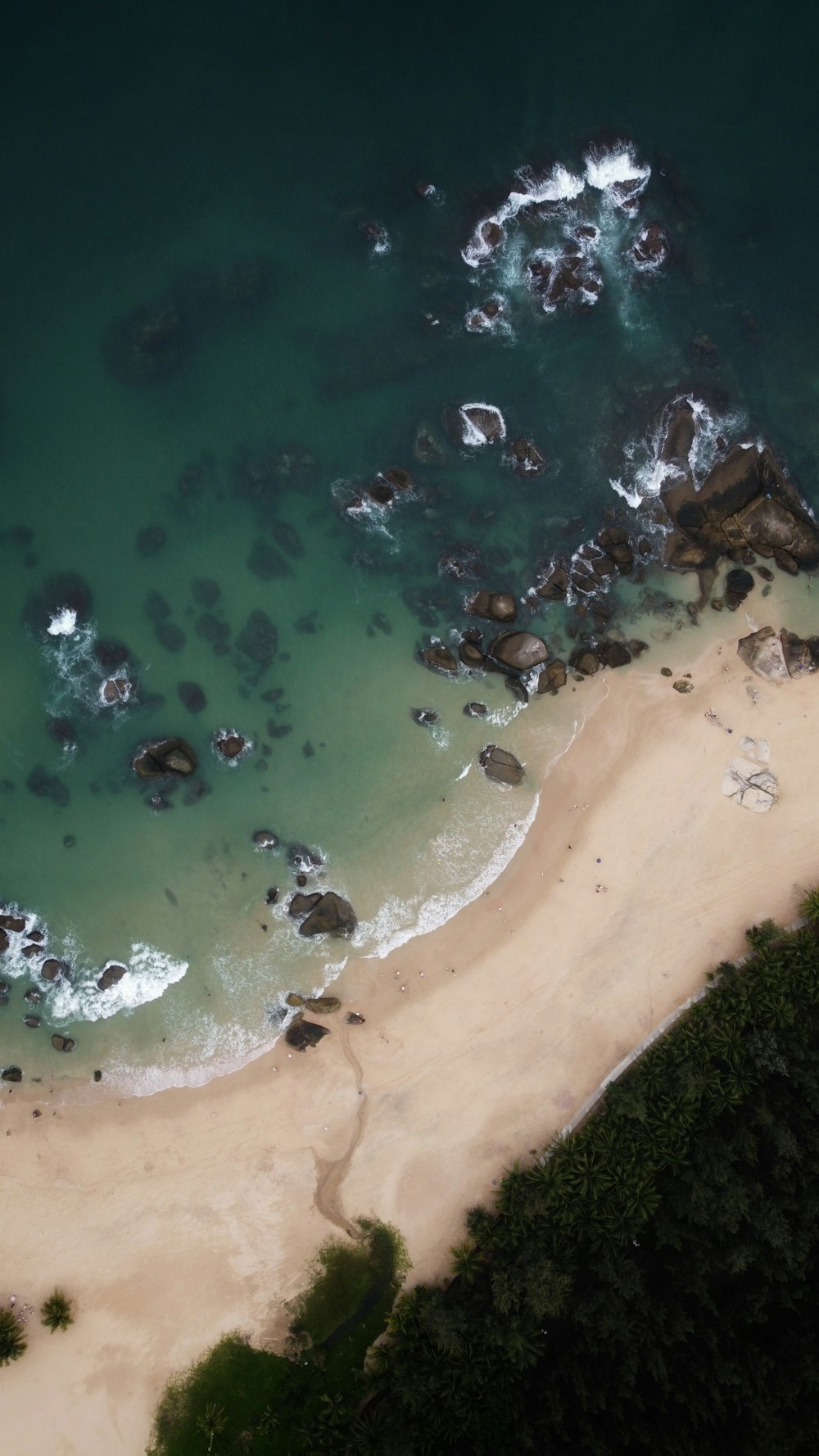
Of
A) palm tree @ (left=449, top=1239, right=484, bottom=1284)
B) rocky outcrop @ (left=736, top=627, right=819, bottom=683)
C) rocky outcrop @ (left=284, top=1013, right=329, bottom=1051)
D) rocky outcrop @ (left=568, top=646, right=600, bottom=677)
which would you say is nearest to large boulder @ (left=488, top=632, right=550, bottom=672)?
rocky outcrop @ (left=568, top=646, right=600, bottom=677)

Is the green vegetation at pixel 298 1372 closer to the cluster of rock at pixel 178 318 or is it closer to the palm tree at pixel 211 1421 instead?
the palm tree at pixel 211 1421

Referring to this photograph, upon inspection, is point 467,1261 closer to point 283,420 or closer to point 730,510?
point 730,510

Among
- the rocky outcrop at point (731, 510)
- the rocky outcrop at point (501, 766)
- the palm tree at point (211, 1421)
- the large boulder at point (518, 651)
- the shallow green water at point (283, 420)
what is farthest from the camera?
the rocky outcrop at point (731, 510)

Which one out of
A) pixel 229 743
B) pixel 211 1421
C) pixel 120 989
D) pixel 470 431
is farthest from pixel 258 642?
pixel 211 1421

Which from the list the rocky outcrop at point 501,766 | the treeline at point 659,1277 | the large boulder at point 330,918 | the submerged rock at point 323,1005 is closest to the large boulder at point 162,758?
the large boulder at point 330,918

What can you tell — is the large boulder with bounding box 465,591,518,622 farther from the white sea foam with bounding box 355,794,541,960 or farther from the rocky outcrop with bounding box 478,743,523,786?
the white sea foam with bounding box 355,794,541,960

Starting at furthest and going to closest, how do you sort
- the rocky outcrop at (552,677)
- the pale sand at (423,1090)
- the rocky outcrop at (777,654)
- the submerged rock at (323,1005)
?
the rocky outcrop at (777,654)
the rocky outcrop at (552,677)
the submerged rock at (323,1005)
the pale sand at (423,1090)

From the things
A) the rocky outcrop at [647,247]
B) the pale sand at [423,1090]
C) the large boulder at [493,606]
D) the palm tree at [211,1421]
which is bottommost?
the palm tree at [211,1421]

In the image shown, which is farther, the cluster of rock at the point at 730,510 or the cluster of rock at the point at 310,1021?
the cluster of rock at the point at 730,510
